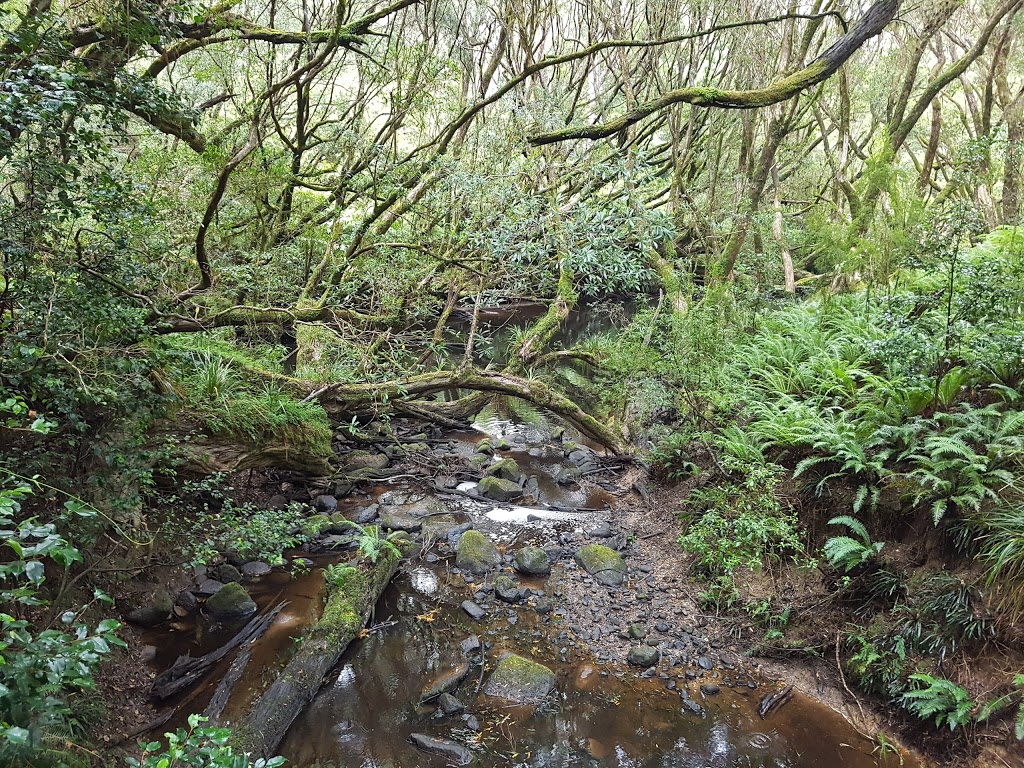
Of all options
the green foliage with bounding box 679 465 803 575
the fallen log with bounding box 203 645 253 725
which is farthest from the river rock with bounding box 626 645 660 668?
the fallen log with bounding box 203 645 253 725

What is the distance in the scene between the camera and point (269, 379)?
757 cm

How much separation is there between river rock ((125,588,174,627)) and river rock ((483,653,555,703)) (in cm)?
343

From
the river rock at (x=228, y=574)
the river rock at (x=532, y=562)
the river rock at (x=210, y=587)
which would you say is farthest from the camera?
the river rock at (x=532, y=562)

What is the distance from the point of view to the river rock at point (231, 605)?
5.88 metres

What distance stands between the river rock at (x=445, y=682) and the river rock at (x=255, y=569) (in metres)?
2.74

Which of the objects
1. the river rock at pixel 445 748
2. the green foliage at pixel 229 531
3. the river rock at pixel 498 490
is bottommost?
the river rock at pixel 445 748

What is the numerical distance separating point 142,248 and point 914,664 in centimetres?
812

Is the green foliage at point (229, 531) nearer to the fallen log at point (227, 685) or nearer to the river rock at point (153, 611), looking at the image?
the river rock at point (153, 611)

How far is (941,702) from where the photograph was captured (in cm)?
432

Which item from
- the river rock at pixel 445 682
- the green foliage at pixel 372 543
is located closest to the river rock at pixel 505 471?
the green foliage at pixel 372 543

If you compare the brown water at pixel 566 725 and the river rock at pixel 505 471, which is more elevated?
the river rock at pixel 505 471

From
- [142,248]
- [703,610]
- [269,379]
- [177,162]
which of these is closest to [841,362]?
[703,610]

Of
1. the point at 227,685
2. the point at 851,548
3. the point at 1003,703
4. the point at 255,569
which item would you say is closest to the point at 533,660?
the point at 227,685

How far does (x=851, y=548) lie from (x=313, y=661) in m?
5.26
